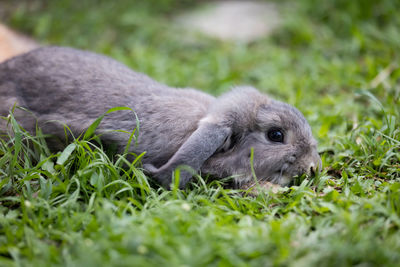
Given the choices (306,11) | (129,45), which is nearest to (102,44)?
(129,45)

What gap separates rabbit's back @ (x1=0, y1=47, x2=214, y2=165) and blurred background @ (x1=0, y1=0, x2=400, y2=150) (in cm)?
171

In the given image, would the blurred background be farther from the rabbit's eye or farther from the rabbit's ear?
the rabbit's ear

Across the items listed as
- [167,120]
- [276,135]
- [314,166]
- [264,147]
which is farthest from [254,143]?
[167,120]

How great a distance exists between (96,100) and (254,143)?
153 cm

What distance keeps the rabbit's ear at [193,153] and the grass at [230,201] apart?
123mm

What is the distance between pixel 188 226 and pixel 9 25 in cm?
630

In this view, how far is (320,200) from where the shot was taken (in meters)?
3.01

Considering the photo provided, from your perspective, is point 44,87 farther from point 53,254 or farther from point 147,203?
point 53,254

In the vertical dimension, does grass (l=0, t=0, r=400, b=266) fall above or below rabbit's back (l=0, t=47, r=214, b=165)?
below

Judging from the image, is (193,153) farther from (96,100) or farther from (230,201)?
(96,100)

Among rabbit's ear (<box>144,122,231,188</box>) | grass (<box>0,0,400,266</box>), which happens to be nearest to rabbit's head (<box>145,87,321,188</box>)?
rabbit's ear (<box>144,122,231,188</box>)

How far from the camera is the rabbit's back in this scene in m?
3.54

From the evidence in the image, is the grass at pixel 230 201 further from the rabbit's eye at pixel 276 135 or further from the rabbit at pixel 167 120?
the rabbit's eye at pixel 276 135

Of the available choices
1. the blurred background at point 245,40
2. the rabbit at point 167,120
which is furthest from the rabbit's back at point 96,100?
the blurred background at point 245,40
